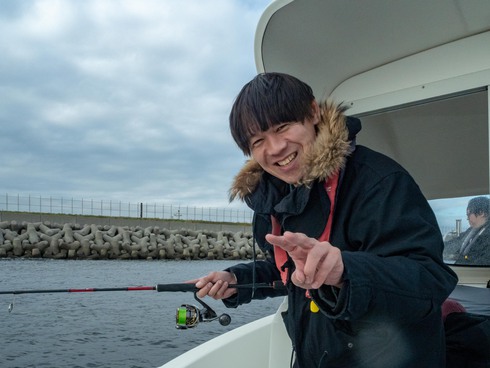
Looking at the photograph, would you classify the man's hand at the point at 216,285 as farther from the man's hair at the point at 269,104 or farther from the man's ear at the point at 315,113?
the man's ear at the point at 315,113

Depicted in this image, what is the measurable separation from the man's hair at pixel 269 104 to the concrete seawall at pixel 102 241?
21.7m

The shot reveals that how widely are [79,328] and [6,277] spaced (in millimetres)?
8613

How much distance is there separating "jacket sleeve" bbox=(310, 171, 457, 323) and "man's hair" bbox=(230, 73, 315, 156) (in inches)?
13.3

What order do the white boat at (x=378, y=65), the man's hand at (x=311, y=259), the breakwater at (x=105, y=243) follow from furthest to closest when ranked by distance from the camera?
the breakwater at (x=105, y=243) < the white boat at (x=378, y=65) < the man's hand at (x=311, y=259)

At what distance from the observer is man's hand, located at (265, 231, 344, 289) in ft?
3.61

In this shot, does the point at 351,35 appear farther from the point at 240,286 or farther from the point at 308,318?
the point at 308,318

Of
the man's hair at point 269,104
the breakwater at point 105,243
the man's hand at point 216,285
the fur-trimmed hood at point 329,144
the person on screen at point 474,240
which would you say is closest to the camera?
the fur-trimmed hood at point 329,144

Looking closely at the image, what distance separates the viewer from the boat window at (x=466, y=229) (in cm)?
306

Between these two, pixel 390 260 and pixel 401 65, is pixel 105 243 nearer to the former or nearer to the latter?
pixel 401 65

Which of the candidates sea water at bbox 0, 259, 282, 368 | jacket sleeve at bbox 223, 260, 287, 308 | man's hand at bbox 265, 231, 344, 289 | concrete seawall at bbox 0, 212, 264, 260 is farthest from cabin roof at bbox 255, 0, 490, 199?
concrete seawall at bbox 0, 212, 264, 260

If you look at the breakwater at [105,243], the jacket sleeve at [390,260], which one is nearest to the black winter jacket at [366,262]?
the jacket sleeve at [390,260]

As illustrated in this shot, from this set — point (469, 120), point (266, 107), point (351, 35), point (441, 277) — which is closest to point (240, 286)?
point (266, 107)

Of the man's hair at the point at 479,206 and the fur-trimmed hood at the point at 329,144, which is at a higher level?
the fur-trimmed hood at the point at 329,144

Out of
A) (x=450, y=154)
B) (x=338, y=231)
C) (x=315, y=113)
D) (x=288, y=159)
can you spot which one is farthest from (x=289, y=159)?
(x=450, y=154)
